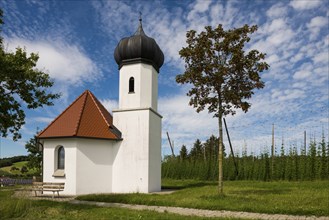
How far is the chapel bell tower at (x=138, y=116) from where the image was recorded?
63.1ft

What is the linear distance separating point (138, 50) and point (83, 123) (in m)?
5.82

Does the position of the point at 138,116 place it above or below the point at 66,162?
above

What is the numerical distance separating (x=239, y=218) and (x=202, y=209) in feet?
7.97

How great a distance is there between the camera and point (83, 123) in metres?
19.2

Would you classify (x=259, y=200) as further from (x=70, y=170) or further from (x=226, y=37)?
(x=70, y=170)

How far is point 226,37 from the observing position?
14844 millimetres

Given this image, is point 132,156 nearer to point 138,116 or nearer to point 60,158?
point 138,116

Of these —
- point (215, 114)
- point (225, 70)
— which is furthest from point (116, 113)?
point (225, 70)

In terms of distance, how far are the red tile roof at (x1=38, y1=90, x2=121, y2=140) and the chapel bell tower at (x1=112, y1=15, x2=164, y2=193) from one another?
84 cm

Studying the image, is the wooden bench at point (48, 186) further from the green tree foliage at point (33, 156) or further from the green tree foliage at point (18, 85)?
the green tree foliage at point (33, 156)

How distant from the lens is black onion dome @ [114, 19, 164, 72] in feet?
66.5

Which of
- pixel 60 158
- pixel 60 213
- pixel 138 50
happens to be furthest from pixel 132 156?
pixel 60 213

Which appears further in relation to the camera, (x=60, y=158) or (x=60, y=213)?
(x=60, y=158)

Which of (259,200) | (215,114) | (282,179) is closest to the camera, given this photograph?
(259,200)
